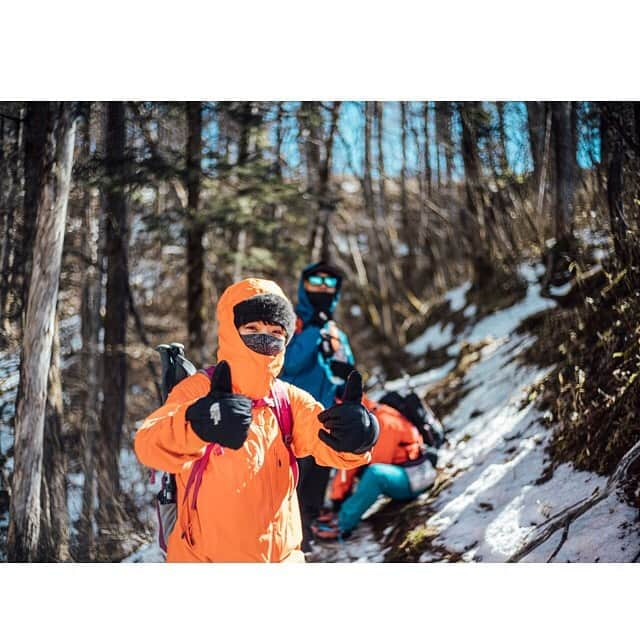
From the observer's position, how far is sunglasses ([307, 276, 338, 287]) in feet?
14.9

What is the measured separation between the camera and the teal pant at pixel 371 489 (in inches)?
169

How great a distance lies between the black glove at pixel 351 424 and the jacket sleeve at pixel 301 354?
1.57 m

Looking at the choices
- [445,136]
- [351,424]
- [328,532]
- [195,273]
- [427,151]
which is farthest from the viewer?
[195,273]

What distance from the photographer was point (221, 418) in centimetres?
245

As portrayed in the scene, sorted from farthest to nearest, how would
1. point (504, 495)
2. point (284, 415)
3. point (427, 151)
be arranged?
point (427, 151)
point (504, 495)
point (284, 415)

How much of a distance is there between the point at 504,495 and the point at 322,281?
65.9 inches

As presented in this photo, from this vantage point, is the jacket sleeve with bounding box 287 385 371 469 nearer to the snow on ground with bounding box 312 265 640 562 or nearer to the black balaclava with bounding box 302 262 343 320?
the snow on ground with bounding box 312 265 640 562

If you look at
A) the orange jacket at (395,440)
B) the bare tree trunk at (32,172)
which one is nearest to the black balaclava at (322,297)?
the orange jacket at (395,440)

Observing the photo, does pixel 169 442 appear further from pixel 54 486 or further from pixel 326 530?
pixel 326 530

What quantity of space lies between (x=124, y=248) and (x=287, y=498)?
3.22 meters

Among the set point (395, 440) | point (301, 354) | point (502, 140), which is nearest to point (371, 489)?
point (395, 440)

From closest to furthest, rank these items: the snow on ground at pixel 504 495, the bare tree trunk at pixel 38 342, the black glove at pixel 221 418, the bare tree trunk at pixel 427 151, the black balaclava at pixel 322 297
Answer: the black glove at pixel 221 418 → the snow on ground at pixel 504 495 → the bare tree trunk at pixel 38 342 → the black balaclava at pixel 322 297 → the bare tree trunk at pixel 427 151

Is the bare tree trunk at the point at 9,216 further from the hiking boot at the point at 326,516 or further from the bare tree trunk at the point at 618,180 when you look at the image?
the bare tree trunk at the point at 618,180
